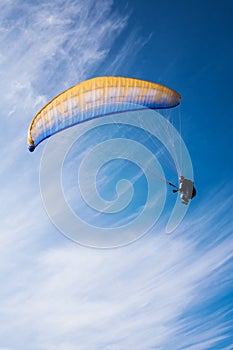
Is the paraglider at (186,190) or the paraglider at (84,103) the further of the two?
the paraglider at (186,190)

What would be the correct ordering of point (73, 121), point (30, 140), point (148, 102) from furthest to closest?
point (148, 102), point (73, 121), point (30, 140)

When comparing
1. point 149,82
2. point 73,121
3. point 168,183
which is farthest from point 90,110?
point 168,183

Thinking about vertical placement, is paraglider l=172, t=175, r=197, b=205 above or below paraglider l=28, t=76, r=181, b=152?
below

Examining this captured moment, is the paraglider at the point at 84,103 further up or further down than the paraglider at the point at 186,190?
further up

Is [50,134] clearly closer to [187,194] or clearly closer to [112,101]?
[112,101]

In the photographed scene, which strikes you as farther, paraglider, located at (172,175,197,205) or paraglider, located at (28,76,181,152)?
paraglider, located at (172,175,197,205)
